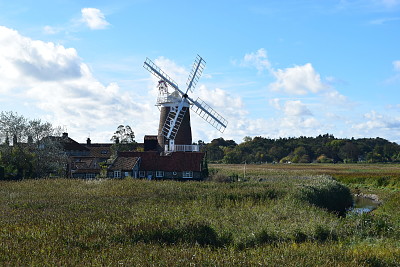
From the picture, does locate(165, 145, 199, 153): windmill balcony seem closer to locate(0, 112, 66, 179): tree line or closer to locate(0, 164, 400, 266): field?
locate(0, 112, 66, 179): tree line

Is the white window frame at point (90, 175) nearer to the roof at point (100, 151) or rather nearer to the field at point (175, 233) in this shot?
the roof at point (100, 151)

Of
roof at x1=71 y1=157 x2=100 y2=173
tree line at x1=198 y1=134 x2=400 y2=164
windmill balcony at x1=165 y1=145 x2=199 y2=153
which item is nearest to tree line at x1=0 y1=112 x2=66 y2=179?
roof at x1=71 y1=157 x2=100 y2=173

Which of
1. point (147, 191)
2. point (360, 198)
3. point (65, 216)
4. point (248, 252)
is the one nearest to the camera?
point (248, 252)

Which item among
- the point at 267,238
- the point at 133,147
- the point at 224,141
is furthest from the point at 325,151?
the point at 267,238

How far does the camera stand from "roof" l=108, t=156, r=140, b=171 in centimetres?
4464

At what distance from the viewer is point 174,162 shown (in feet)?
151

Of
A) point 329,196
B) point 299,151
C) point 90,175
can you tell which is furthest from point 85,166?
point 299,151

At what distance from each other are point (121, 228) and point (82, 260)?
4139mm

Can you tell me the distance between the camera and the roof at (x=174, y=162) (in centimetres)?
4584

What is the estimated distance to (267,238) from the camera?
15.4 meters

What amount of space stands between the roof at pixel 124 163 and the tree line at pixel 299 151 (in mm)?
67406

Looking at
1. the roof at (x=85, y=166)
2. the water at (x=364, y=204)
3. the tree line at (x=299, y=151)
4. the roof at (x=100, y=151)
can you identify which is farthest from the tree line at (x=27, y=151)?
the tree line at (x=299, y=151)

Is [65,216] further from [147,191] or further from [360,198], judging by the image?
[360,198]

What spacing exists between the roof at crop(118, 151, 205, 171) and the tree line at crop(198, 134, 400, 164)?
65.5 metres
